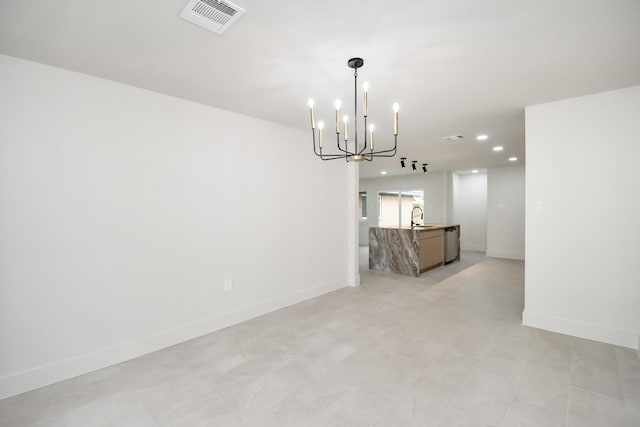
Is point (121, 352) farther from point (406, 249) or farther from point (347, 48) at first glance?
point (406, 249)

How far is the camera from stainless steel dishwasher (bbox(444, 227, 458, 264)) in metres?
6.92

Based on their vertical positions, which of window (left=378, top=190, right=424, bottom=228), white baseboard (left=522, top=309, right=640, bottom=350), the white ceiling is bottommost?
white baseboard (left=522, top=309, right=640, bottom=350)

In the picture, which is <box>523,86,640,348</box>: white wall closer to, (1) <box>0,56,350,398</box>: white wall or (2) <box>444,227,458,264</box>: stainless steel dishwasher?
(1) <box>0,56,350,398</box>: white wall

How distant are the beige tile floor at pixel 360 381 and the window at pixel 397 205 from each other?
6.73 m

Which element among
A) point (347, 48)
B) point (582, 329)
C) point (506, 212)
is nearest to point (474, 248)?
point (506, 212)

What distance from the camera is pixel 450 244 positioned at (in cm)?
713

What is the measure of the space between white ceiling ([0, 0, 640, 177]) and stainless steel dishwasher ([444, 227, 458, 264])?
4.18 meters

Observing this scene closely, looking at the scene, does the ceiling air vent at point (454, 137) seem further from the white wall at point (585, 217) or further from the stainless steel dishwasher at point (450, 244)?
the stainless steel dishwasher at point (450, 244)

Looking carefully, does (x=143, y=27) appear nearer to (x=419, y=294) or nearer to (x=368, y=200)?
(x=419, y=294)

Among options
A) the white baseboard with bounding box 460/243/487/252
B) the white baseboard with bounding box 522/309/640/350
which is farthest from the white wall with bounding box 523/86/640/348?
the white baseboard with bounding box 460/243/487/252

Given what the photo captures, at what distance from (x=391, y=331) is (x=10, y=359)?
10.5 ft

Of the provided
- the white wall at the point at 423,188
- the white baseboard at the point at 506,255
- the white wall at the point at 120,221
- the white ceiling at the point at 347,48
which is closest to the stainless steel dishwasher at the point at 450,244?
the white baseboard at the point at 506,255

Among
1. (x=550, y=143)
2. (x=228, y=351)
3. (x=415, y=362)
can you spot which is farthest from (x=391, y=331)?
(x=550, y=143)

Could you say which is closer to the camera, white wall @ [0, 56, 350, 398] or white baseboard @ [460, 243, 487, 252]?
white wall @ [0, 56, 350, 398]
